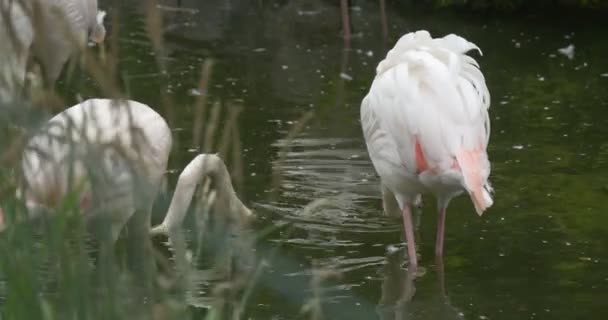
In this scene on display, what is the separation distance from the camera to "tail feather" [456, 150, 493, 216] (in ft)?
14.9

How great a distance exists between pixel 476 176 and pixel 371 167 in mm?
2242

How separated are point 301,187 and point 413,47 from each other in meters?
1.36

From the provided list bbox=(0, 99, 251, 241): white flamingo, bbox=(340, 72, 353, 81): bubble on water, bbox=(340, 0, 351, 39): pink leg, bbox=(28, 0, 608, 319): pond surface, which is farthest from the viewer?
bbox=(340, 0, 351, 39): pink leg

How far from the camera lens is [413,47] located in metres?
5.25

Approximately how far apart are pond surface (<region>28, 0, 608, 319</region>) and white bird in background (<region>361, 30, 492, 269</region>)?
326mm

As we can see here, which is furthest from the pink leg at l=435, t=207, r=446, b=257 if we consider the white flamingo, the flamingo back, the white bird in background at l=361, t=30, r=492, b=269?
the white flamingo

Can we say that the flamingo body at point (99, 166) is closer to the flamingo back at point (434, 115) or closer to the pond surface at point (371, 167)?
the pond surface at point (371, 167)

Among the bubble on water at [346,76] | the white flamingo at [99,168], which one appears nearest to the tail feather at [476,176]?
the white flamingo at [99,168]

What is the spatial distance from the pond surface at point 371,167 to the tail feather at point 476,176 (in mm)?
471

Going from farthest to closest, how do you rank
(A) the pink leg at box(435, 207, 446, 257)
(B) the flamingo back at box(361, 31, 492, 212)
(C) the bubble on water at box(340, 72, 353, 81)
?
1. (C) the bubble on water at box(340, 72, 353, 81)
2. (A) the pink leg at box(435, 207, 446, 257)
3. (B) the flamingo back at box(361, 31, 492, 212)

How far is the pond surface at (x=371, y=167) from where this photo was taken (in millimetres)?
4906

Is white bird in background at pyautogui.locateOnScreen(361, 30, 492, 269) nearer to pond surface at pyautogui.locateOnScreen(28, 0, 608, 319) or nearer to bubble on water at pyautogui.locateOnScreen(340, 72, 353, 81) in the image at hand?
pond surface at pyautogui.locateOnScreen(28, 0, 608, 319)

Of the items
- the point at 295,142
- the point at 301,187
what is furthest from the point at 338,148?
the point at 301,187

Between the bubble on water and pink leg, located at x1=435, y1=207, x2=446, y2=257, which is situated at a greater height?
pink leg, located at x1=435, y1=207, x2=446, y2=257
